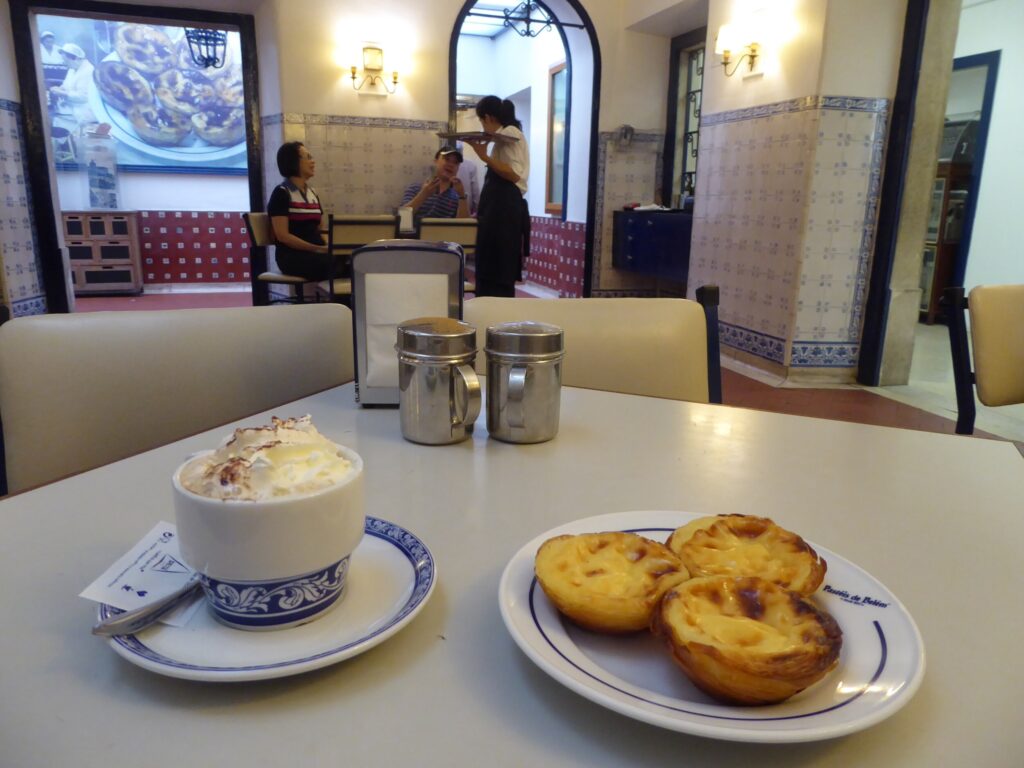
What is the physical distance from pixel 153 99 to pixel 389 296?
8494 millimetres

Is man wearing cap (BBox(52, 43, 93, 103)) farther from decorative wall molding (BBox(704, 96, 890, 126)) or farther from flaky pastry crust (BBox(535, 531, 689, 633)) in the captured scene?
flaky pastry crust (BBox(535, 531, 689, 633))

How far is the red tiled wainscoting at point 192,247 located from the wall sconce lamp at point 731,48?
523 cm

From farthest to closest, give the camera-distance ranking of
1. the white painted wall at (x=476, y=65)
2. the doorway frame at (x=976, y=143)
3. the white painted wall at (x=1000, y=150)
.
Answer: the white painted wall at (x=476, y=65) < the doorway frame at (x=976, y=143) < the white painted wall at (x=1000, y=150)

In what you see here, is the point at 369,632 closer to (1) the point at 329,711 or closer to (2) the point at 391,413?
(1) the point at 329,711

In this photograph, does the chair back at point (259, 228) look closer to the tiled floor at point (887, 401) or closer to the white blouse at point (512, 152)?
the white blouse at point (512, 152)

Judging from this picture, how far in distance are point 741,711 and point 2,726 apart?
44 cm

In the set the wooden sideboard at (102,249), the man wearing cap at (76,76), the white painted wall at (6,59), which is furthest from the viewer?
the man wearing cap at (76,76)

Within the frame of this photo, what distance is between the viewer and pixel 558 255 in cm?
733

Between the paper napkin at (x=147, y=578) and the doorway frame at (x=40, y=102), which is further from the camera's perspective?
the doorway frame at (x=40, y=102)

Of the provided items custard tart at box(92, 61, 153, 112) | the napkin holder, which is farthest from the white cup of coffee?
custard tart at box(92, 61, 153, 112)

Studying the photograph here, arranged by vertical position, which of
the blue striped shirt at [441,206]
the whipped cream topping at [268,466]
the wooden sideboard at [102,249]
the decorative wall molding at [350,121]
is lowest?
the wooden sideboard at [102,249]

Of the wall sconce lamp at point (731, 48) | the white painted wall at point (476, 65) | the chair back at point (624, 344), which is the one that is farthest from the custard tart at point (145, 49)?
the chair back at point (624, 344)

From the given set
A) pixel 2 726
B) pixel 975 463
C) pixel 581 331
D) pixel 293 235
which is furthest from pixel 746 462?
pixel 293 235

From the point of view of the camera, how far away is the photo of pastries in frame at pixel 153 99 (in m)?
7.84
